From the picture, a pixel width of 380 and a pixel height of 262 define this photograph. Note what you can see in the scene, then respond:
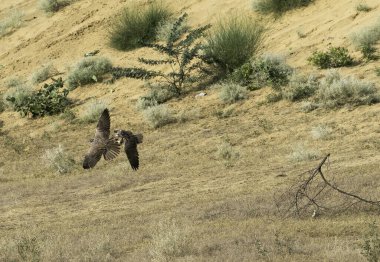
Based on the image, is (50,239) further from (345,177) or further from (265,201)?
(345,177)

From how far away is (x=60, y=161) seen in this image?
15367mm

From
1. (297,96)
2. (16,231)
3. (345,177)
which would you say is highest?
(16,231)

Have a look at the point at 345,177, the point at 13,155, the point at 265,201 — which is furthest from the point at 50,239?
the point at 13,155

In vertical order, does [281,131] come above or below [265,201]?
below

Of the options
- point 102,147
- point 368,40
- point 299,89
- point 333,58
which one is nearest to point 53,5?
point 333,58

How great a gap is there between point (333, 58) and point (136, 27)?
8.38m

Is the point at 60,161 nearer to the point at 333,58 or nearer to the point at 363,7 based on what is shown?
the point at 333,58

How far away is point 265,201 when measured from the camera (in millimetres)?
10391

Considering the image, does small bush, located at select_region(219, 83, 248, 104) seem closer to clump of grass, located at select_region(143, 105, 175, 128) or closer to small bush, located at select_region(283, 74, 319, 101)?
small bush, located at select_region(283, 74, 319, 101)

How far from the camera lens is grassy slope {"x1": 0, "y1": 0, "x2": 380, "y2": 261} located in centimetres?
868

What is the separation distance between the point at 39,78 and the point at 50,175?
989 centimetres

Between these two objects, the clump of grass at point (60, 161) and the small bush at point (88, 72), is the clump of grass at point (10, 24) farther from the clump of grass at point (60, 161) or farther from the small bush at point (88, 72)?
the clump of grass at point (60, 161)

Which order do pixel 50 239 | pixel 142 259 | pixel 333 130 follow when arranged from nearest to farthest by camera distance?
pixel 142 259 < pixel 50 239 < pixel 333 130

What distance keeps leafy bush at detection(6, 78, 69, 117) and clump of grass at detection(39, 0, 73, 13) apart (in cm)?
778
